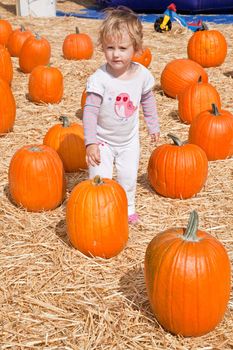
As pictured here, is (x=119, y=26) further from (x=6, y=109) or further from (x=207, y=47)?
(x=207, y=47)

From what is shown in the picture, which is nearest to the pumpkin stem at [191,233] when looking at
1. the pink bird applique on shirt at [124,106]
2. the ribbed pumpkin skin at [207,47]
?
the pink bird applique on shirt at [124,106]

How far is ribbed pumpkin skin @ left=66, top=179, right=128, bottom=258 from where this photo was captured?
411cm

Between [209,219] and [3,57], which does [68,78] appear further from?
[209,219]

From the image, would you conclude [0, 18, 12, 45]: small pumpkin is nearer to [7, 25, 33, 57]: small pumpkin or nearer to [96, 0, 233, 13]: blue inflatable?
[7, 25, 33, 57]: small pumpkin

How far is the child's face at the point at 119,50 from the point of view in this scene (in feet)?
13.2

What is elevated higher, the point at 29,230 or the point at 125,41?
the point at 125,41

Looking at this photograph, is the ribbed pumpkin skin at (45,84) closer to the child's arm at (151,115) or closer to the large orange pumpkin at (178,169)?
the large orange pumpkin at (178,169)

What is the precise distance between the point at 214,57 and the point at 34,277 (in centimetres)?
716

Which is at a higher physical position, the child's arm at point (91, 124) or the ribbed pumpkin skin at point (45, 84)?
the child's arm at point (91, 124)

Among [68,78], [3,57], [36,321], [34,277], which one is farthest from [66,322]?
[68,78]

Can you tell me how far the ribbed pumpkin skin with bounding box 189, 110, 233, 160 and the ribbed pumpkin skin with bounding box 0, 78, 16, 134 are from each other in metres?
2.31

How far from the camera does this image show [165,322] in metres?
3.36

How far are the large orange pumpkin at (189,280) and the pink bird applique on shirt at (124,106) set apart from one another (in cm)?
137

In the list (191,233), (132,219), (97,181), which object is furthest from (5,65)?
(191,233)
